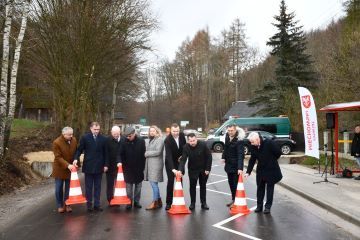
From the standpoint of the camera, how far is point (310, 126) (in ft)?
51.2

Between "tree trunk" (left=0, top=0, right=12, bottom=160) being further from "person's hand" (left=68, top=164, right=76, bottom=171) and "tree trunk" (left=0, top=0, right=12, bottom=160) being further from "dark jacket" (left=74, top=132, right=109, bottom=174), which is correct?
"person's hand" (left=68, top=164, right=76, bottom=171)

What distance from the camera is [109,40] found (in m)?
28.6

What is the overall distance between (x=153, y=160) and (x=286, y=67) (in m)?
33.7

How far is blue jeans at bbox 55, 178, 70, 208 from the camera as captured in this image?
32.4ft

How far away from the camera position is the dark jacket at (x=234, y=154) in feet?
32.8

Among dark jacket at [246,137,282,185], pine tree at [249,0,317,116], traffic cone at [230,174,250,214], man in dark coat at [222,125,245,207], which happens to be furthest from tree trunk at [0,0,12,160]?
pine tree at [249,0,317,116]

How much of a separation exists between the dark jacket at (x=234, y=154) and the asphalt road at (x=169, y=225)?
94 centimetres

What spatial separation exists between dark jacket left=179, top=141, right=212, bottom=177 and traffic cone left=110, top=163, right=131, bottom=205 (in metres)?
1.32

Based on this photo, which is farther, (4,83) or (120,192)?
(4,83)

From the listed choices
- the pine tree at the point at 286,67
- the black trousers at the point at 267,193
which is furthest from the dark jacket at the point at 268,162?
the pine tree at the point at 286,67

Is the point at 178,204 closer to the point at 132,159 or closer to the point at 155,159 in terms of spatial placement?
the point at 155,159

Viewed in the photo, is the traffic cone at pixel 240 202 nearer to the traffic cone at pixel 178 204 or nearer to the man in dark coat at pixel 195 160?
the man in dark coat at pixel 195 160

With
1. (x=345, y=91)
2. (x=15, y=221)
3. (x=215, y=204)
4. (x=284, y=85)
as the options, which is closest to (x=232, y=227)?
(x=215, y=204)

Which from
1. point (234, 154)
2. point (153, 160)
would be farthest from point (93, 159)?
point (234, 154)
